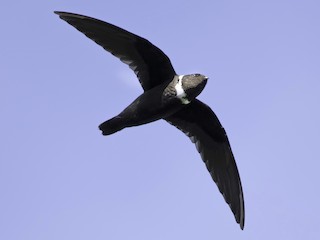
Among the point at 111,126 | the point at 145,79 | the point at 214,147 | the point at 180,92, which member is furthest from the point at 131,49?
the point at 214,147

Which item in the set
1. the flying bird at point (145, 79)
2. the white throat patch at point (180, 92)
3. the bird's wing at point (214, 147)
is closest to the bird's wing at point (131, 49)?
the flying bird at point (145, 79)

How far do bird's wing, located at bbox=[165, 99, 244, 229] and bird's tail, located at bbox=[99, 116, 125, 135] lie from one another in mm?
1325

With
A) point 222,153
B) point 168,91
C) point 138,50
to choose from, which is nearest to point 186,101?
point 168,91

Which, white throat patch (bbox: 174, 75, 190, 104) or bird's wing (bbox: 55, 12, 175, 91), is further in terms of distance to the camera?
white throat patch (bbox: 174, 75, 190, 104)

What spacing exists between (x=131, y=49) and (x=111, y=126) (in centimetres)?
115

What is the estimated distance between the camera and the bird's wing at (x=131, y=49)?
10.3m

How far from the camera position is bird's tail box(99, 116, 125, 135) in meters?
10.6

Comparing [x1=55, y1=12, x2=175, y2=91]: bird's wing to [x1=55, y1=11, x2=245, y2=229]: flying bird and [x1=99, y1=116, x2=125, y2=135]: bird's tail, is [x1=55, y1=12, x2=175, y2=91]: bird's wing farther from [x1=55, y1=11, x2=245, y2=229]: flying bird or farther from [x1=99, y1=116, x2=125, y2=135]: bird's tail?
[x1=99, y1=116, x2=125, y2=135]: bird's tail

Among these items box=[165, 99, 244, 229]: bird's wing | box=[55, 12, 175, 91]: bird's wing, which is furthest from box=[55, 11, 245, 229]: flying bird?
box=[165, 99, 244, 229]: bird's wing

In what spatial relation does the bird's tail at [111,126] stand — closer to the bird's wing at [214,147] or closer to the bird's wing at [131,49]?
the bird's wing at [131,49]

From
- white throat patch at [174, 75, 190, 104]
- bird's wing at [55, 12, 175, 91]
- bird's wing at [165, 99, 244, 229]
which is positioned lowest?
bird's wing at [165, 99, 244, 229]

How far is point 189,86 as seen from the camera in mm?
10344

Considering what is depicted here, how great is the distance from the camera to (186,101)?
1050 cm

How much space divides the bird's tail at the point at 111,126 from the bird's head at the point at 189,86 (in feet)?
3.11
